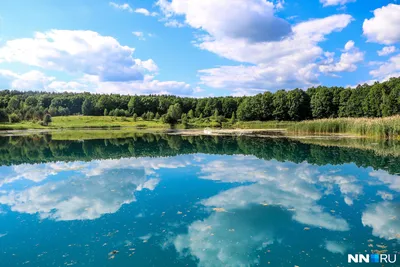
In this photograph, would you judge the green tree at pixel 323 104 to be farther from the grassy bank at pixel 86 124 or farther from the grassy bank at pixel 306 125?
the grassy bank at pixel 86 124

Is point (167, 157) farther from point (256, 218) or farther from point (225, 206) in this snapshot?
point (256, 218)

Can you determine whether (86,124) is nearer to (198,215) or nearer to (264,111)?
(264,111)

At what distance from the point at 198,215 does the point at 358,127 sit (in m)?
34.5

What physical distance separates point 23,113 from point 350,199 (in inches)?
3699

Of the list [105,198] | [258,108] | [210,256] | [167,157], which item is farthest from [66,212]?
[258,108]

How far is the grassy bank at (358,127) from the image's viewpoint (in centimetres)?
3347

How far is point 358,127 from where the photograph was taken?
37719mm

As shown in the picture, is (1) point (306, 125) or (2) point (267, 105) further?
(2) point (267, 105)

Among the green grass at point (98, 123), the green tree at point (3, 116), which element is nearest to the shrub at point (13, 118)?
the green tree at point (3, 116)

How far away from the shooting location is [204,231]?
845cm

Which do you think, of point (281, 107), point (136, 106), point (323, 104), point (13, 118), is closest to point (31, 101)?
Answer: point (136, 106)

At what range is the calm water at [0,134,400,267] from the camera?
7.14 metres

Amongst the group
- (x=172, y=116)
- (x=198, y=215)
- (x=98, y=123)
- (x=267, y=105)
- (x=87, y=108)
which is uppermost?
(x=87, y=108)

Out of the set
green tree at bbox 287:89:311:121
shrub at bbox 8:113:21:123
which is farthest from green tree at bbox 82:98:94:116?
green tree at bbox 287:89:311:121
